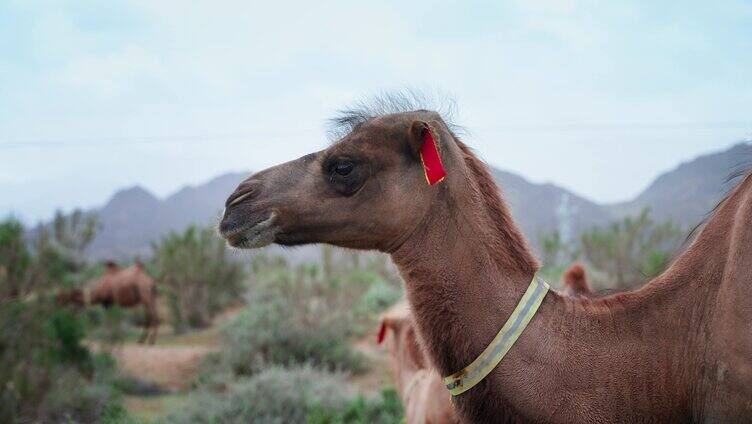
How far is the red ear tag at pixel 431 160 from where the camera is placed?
3.34 meters

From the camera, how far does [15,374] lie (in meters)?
8.76

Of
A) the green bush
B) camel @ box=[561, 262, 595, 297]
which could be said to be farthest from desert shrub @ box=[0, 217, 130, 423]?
camel @ box=[561, 262, 595, 297]

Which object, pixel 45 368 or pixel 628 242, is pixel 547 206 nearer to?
pixel 628 242

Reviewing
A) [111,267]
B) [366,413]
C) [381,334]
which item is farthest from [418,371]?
[111,267]

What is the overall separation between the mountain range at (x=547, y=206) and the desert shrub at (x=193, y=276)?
3.46 feet

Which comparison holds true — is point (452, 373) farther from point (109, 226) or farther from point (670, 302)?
point (109, 226)

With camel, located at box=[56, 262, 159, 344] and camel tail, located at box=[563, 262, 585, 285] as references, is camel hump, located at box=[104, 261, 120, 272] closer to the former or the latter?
camel, located at box=[56, 262, 159, 344]

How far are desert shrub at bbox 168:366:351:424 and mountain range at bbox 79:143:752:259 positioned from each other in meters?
2.70

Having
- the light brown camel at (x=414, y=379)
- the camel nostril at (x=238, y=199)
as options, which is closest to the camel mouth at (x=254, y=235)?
the camel nostril at (x=238, y=199)

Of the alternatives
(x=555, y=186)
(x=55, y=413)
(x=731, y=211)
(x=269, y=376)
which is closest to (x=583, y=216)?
(x=555, y=186)

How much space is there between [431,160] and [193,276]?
19.1 metres

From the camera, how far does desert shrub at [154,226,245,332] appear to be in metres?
21.3

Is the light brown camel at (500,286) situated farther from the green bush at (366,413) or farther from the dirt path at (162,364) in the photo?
the dirt path at (162,364)

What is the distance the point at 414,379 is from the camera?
6059 mm
